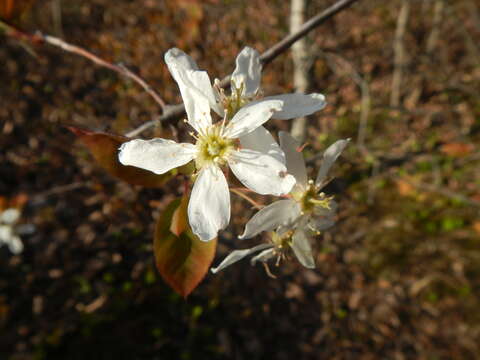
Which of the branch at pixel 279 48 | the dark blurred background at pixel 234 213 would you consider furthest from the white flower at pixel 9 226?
the branch at pixel 279 48

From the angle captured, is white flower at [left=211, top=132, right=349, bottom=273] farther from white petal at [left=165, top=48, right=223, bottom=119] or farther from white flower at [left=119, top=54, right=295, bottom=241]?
white petal at [left=165, top=48, right=223, bottom=119]

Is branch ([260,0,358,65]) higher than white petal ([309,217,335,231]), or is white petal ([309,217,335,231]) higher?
branch ([260,0,358,65])

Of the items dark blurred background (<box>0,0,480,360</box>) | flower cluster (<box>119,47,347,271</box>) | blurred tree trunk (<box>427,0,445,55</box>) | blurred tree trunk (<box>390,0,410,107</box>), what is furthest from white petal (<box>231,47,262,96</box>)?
blurred tree trunk (<box>427,0,445,55</box>)

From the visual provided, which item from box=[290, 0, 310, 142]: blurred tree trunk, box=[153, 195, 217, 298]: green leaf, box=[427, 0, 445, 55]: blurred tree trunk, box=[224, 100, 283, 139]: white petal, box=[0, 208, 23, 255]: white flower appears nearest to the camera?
box=[224, 100, 283, 139]: white petal

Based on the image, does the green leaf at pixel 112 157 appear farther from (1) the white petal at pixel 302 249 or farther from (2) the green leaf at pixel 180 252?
(1) the white petal at pixel 302 249

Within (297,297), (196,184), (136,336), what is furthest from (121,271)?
(196,184)

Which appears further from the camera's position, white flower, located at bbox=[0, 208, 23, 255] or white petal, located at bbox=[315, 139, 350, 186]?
white flower, located at bbox=[0, 208, 23, 255]
